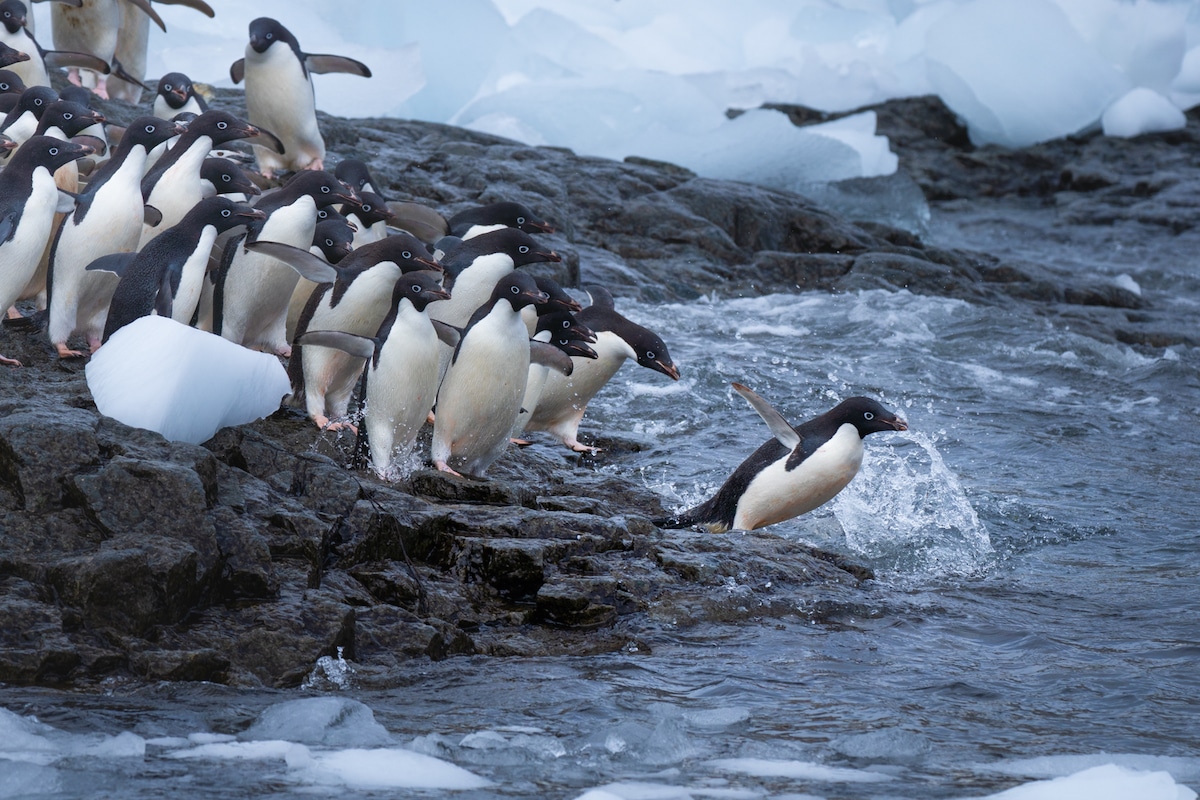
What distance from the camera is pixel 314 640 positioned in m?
3.57

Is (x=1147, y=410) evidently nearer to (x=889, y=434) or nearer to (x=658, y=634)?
(x=889, y=434)

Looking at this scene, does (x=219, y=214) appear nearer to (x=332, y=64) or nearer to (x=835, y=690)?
(x=835, y=690)

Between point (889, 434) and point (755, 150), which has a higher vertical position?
point (755, 150)

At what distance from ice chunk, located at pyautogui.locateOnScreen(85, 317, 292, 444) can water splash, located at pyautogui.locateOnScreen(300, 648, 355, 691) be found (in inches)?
34.5

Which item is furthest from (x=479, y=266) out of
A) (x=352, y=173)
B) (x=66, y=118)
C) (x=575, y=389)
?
(x=66, y=118)

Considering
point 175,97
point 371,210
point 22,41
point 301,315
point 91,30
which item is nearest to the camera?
point 301,315

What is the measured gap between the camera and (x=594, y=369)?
670cm

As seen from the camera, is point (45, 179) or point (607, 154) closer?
point (45, 179)

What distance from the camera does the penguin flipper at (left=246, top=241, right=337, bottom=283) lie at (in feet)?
16.6

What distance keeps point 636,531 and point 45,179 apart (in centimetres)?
262

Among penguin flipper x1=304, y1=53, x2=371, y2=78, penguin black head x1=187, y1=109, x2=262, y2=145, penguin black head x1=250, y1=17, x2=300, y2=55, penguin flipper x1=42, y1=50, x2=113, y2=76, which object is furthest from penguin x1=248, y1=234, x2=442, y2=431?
penguin flipper x1=42, y1=50, x2=113, y2=76

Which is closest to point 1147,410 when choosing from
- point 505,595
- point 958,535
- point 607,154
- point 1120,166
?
point 958,535

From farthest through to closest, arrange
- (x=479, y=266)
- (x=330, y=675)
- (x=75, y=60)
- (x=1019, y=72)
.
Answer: (x=1019, y=72) < (x=75, y=60) < (x=479, y=266) < (x=330, y=675)

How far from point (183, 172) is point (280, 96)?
2.51 meters
